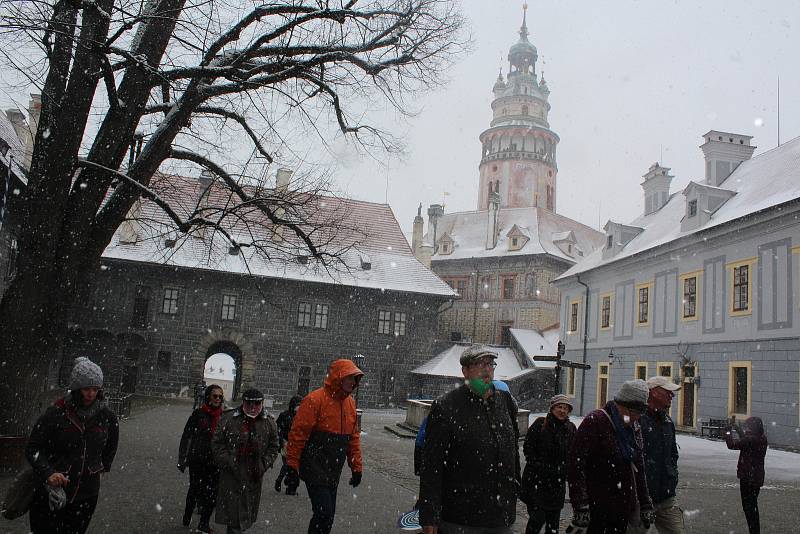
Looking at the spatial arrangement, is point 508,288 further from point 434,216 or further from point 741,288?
point 741,288

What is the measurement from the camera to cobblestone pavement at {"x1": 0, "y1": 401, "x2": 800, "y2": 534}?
276 inches

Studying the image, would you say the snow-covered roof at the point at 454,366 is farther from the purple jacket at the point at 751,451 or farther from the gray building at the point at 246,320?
the purple jacket at the point at 751,451

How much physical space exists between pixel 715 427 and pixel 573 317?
1300 centimetres

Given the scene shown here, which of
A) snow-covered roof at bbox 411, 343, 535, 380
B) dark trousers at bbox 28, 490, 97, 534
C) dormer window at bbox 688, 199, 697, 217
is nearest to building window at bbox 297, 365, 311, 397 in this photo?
snow-covered roof at bbox 411, 343, 535, 380

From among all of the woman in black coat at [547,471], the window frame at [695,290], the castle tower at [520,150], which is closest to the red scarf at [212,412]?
the woman in black coat at [547,471]

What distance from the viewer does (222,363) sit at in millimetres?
46656

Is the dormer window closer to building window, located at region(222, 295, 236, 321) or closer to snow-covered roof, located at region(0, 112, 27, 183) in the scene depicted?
building window, located at region(222, 295, 236, 321)

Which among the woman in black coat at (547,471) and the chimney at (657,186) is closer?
the woman in black coat at (547,471)

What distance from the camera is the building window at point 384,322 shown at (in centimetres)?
3416

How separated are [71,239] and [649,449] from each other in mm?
7586

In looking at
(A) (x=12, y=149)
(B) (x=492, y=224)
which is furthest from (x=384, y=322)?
(A) (x=12, y=149)

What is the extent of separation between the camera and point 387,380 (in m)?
34.0

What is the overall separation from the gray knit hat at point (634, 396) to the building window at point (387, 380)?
29603 millimetres

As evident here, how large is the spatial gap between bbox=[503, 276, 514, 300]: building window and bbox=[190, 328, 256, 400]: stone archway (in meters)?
20.6
